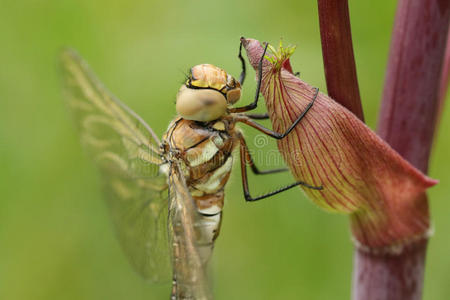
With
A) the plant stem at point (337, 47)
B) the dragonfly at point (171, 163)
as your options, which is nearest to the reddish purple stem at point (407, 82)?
the plant stem at point (337, 47)

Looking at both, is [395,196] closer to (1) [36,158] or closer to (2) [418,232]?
(2) [418,232]

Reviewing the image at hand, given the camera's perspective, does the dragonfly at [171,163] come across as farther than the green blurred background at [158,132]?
No

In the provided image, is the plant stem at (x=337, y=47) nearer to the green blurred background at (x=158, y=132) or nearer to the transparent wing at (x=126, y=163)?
the transparent wing at (x=126, y=163)

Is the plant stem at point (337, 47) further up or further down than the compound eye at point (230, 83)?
further down

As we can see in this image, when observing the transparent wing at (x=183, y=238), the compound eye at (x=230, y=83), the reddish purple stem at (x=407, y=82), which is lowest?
the transparent wing at (x=183, y=238)

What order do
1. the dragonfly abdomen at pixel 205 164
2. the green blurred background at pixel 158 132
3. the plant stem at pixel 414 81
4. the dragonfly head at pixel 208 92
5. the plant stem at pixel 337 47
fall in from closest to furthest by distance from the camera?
the plant stem at pixel 337 47
the plant stem at pixel 414 81
the dragonfly head at pixel 208 92
the dragonfly abdomen at pixel 205 164
the green blurred background at pixel 158 132

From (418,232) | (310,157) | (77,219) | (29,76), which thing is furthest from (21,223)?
(418,232)

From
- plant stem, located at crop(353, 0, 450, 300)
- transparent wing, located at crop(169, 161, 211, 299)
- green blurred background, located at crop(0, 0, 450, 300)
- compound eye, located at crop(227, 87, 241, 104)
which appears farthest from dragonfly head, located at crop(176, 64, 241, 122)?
green blurred background, located at crop(0, 0, 450, 300)
